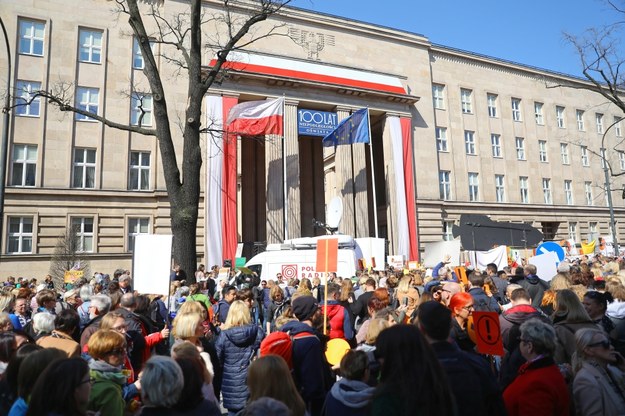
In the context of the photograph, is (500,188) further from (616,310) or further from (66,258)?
(616,310)

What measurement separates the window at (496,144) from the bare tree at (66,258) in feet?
110

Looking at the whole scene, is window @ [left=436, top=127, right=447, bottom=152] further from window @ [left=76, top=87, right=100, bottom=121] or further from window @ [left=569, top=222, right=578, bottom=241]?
window @ [left=76, top=87, right=100, bottom=121]

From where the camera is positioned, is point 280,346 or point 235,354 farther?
point 235,354

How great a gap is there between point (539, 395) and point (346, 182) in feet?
95.9

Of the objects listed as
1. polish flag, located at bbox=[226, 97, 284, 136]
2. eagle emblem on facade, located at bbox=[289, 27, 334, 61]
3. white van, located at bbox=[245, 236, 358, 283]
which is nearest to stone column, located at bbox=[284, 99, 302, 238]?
polish flag, located at bbox=[226, 97, 284, 136]

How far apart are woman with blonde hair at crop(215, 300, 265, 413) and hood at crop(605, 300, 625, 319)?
4672mm

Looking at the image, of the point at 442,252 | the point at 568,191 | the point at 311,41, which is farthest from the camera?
the point at 568,191

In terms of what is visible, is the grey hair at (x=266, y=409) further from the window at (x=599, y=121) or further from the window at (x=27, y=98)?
the window at (x=599, y=121)

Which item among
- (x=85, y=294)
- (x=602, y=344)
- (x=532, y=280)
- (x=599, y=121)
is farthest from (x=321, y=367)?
(x=599, y=121)

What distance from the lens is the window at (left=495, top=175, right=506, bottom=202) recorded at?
39.8m

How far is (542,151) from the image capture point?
1699 inches

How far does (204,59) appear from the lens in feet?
96.9

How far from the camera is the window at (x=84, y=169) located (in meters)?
27.0

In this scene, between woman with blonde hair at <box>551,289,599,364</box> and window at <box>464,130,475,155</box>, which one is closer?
woman with blonde hair at <box>551,289,599,364</box>
